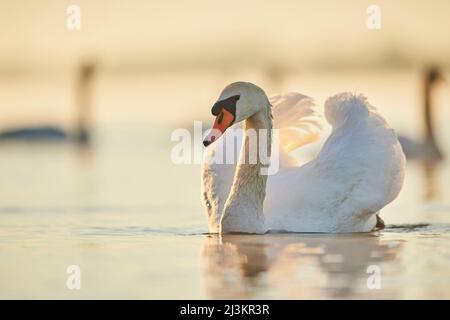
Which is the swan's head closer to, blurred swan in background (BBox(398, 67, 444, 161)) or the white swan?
the white swan

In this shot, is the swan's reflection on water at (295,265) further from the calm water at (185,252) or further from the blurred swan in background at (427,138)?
the blurred swan in background at (427,138)

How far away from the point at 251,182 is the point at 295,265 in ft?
7.79

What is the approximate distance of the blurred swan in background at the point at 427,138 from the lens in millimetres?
31641

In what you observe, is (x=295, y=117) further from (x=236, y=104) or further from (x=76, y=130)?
(x=76, y=130)

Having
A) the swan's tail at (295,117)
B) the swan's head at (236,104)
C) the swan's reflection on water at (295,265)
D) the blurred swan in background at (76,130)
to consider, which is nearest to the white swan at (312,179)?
the swan's head at (236,104)

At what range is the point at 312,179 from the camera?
47.4 feet

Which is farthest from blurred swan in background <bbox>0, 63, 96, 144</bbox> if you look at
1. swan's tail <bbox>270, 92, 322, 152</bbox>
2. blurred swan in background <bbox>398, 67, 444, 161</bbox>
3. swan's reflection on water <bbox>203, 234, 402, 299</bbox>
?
swan's reflection on water <bbox>203, 234, 402, 299</bbox>

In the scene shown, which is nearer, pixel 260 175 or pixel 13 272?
pixel 13 272

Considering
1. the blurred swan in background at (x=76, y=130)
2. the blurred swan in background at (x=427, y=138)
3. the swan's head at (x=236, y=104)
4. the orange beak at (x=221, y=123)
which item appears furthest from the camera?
the blurred swan in background at (x=76, y=130)

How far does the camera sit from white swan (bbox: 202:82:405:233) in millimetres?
14141

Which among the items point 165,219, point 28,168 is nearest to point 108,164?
point 28,168

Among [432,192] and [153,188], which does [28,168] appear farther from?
[432,192]

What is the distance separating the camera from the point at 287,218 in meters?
14.2
